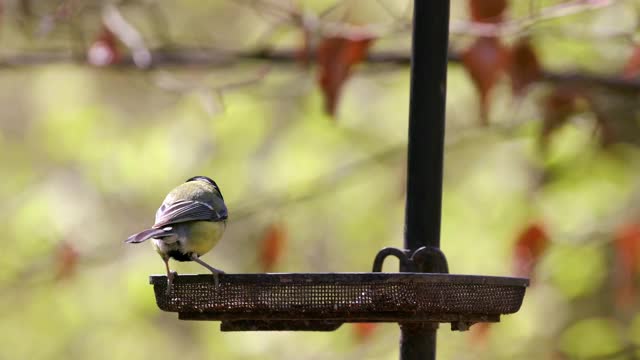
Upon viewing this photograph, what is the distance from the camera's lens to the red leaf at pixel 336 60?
4516mm

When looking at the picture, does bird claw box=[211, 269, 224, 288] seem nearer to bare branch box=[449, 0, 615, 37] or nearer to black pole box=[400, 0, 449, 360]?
black pole box=[400, 0, 449, 360]

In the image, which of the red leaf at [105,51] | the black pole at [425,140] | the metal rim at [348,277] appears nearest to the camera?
the metal rim at [348,277]

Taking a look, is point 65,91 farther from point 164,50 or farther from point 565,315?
point 565,315

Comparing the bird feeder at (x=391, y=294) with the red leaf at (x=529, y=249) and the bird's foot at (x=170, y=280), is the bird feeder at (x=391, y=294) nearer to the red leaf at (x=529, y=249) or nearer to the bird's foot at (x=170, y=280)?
the bird's foot at (x=170, y=280)

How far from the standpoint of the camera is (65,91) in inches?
394

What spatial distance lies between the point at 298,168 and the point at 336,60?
3390 millimetres

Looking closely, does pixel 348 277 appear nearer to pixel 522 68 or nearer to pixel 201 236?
pixel 201 236

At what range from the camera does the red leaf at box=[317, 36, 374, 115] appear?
4.52m

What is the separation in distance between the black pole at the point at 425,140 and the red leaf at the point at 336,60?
117cm

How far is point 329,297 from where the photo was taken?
2730mm

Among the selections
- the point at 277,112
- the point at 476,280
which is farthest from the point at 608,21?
the point at 476,280

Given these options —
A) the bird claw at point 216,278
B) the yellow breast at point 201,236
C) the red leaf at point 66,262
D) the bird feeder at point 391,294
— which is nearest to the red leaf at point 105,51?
the red leaf at point 66,262

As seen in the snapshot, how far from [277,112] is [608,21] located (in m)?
3.43

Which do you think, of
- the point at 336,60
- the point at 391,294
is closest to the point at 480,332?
the point at 336,60
